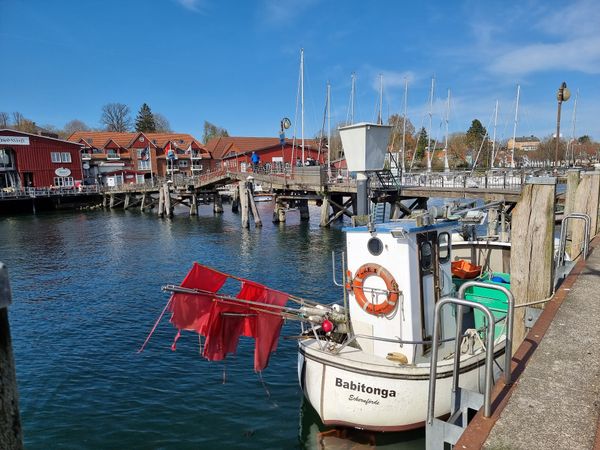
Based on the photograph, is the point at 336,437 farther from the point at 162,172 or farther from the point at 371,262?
the point at 162,172

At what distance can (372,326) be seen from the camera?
27.6 feet

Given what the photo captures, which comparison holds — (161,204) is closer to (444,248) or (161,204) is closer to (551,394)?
(444,248)

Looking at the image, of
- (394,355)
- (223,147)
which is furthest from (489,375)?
(223,147)

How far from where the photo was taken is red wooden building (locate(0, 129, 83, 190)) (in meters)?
60.8

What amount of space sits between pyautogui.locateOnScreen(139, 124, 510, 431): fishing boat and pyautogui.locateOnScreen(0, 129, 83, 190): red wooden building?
64704 mm

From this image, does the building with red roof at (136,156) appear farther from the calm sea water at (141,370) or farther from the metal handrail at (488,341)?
the metal handrail at (488,341)

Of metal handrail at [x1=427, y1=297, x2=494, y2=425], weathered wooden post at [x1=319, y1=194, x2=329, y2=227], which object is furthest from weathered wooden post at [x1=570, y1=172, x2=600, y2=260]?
weathered wooden post at [x1=319, y1=194, x2=329, y2=227]

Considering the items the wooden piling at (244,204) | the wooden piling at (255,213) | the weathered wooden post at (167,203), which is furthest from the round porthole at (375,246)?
the weathered wooden post at (167,203)

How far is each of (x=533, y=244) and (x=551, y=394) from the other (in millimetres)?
2617

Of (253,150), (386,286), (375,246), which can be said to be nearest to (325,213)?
(375,246)

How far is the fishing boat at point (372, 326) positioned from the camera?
753 cm

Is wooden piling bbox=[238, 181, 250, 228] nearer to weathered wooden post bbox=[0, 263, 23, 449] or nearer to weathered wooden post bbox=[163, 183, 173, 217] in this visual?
weathered wooden post bbox=[163, 183, 173, 217]

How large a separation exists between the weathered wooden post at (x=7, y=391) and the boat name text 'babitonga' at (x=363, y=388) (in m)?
6.37

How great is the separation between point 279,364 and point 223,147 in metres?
75.7
